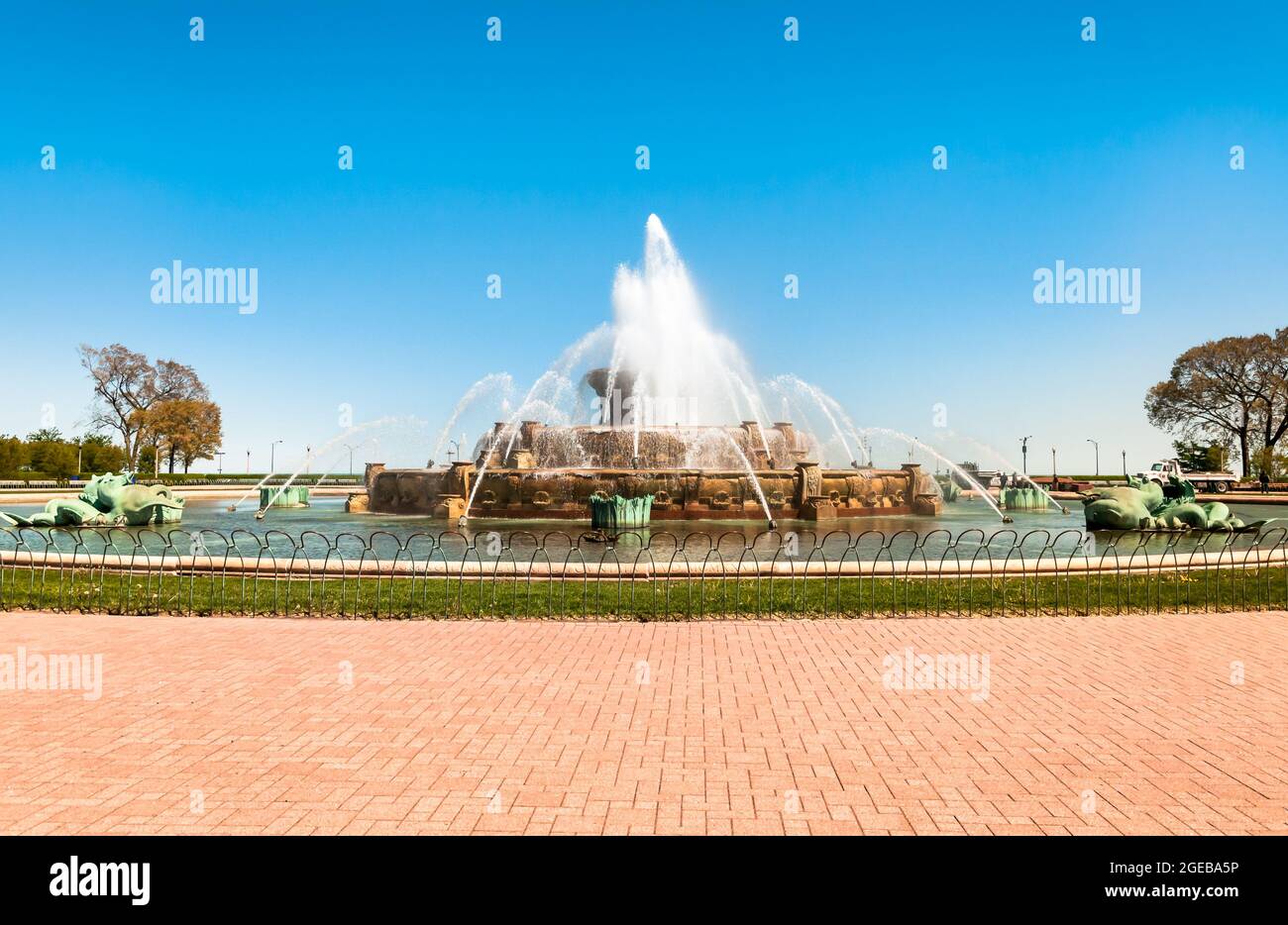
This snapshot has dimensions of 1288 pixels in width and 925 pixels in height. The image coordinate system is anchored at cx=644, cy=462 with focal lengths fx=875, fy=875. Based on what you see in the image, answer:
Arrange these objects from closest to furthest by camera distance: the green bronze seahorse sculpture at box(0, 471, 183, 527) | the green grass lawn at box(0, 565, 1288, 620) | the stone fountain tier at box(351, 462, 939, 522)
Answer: the green grass lawn at box(0, 565, 1288, 620) < the green bronze seahorse sculpture at box(0, 471, 183, 527) < the stone fountain tier at box(351, 462, 939, 522)

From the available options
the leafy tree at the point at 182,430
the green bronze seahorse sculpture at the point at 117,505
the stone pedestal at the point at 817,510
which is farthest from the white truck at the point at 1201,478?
the leafy tree at the point at 182,430

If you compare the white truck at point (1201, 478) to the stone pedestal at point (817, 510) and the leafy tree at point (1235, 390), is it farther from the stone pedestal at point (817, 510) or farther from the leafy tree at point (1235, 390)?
the stone pedestal at point (817, 510)

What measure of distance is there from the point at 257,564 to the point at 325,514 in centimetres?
1630

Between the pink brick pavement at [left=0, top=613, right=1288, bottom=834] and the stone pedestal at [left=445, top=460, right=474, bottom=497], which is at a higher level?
the stone pedestal at [left=445, top=460, right=474, bottom=497]

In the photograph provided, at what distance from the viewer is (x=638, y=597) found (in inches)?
425

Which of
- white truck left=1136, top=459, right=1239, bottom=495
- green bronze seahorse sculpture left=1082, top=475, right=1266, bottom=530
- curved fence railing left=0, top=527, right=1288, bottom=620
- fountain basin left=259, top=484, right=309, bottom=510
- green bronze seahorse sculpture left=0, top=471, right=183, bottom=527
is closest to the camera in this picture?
curved fence railing left=0, top=527, right=1288, bottom=620

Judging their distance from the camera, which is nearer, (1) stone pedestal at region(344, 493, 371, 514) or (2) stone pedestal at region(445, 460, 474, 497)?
(2) stone pedestal at region(445, 460, 474, 497)

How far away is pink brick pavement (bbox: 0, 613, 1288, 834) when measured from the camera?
4293 millimetres

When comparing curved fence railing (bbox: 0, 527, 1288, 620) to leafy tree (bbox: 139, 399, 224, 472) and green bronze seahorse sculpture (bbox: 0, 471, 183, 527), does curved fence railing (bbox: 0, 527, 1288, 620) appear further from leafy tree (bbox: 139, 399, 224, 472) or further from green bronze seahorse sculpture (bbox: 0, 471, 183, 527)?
leafy tree (bbox: 139, 399, 224, 472)

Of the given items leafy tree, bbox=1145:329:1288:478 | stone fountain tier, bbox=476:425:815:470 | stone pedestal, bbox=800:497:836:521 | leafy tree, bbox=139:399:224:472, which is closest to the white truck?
leafy tree, bbox=1145:329:1288:478

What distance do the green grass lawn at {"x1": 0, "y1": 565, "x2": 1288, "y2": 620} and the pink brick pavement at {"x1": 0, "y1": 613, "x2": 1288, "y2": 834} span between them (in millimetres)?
1188

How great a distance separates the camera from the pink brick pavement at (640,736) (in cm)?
429
